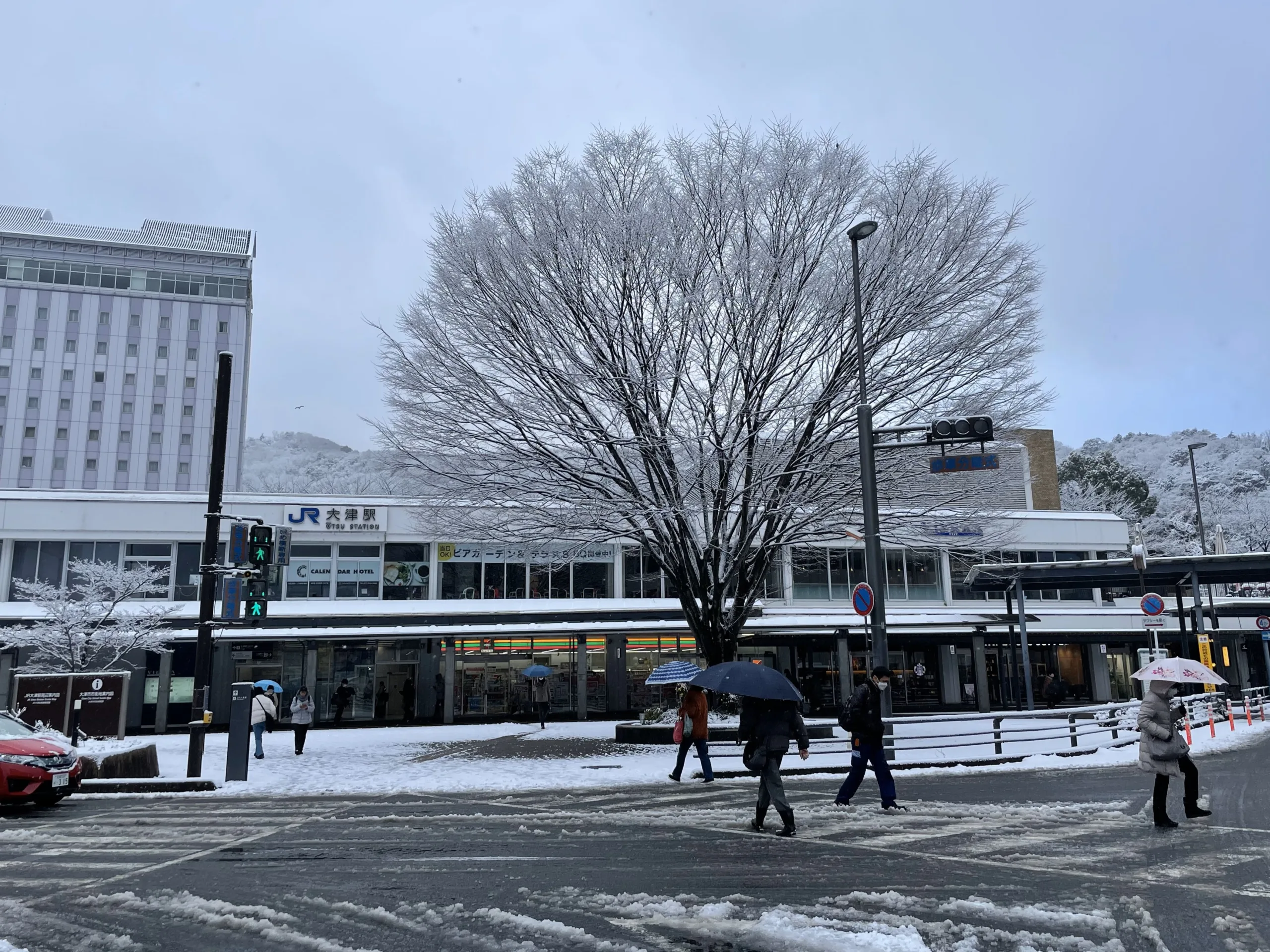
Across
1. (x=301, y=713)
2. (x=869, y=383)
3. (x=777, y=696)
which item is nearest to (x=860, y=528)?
(x=869, y=383)

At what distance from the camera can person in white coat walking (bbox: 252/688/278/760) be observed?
62.2 feet

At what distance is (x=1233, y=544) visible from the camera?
73.6 metres

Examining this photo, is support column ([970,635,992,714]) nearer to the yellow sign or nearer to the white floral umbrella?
the yellow sign

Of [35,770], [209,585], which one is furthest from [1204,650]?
[35,770]

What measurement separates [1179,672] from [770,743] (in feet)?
15.0

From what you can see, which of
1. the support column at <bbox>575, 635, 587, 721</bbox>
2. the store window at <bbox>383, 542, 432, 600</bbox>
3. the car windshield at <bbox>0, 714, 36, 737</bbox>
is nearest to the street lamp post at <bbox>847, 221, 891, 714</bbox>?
the car windshield at <bbox>0, 714, 36, 737</bbox>

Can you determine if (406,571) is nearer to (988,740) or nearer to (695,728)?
(695,728)

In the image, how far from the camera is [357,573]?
32.7 meters

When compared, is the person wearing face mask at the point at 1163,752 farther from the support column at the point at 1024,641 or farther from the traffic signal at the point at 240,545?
the support column at the point at 1024,641

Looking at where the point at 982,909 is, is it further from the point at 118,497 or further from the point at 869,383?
the point at 118,497

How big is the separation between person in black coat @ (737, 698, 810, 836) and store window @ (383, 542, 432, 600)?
2483 centimetres

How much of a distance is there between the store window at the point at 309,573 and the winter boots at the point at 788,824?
2602cm

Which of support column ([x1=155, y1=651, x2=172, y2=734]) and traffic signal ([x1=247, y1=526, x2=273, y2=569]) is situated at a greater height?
traffic signal ([x1=247, y1=526, x2=273, y2=569])

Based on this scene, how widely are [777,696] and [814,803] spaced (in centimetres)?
323
